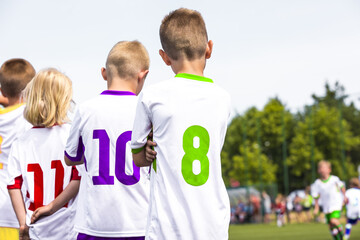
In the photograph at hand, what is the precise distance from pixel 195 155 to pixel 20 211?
1.51 metres

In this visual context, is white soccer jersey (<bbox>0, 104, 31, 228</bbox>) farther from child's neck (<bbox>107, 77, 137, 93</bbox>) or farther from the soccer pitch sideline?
the soccer pitch sideline

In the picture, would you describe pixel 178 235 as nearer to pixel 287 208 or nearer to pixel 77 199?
pixel 77 199

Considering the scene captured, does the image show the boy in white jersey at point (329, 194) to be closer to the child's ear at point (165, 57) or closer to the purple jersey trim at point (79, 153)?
the purple jersey trim at point (79, 153)

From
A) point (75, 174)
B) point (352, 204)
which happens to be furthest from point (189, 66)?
point (352, 204)

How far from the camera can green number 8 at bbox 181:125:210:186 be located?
2.56m

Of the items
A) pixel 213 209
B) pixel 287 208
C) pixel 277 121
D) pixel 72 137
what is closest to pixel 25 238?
pixel 72 137

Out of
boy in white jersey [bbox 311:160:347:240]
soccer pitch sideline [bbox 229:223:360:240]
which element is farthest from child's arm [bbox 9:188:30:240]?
soccer pitch sideline [bbox 229:223:360:240]

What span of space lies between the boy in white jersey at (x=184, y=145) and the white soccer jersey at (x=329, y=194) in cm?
1324

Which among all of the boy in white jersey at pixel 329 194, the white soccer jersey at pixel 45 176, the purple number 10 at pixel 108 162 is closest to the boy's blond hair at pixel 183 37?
the purple number 10 at pixel 108 162

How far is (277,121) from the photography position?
59219mm

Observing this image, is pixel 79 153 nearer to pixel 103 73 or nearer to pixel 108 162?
pixel 108 162

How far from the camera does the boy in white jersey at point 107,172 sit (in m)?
3.08

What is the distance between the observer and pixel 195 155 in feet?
8.48

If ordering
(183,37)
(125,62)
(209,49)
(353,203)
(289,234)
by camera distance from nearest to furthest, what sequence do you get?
(183,37), (209,49), (125,62), (353,203), (289,234)
